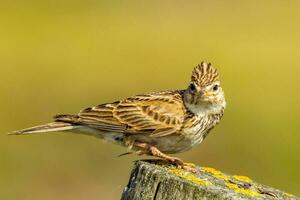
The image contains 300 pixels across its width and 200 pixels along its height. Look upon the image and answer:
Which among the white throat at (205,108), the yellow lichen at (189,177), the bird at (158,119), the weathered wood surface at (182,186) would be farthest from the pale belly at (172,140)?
the yellow lichen at (189,177)

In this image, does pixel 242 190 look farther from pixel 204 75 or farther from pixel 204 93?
pixel 204 75

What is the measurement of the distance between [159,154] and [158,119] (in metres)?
0.92

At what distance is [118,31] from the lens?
3241 cm

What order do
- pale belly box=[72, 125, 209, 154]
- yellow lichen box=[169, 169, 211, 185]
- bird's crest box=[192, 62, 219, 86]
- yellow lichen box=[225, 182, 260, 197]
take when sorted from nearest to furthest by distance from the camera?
yellow lichen box=[169, 169, 211, 185]
yellow lichen box=[225, 182, 260, 197]
pale belly box=[72, 125, 209, 154]
bird's crest box=[192, 62, 219, 86]

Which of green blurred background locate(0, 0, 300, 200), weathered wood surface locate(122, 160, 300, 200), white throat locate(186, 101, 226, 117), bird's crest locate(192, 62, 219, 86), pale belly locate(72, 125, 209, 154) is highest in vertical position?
green blurred background locate(0, 0, 300, 200)

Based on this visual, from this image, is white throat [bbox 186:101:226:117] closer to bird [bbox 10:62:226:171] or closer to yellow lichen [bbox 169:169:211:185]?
bird [bbox 10:62:226:171]

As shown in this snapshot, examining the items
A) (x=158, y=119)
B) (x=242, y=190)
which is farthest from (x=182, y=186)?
(x=158, y=119)

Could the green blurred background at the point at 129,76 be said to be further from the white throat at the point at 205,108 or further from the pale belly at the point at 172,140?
the pale belly at the point at 172,140

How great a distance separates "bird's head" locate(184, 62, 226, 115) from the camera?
9749mm

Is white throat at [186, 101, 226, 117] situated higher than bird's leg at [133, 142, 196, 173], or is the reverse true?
white throat at [186, 101, 226, 117]

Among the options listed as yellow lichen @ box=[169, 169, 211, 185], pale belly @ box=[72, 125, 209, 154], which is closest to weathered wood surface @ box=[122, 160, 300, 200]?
yellow lichen @ box=[169, 169, 211, 185]

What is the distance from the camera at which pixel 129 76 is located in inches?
1000

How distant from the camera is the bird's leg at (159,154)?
7.73 meters

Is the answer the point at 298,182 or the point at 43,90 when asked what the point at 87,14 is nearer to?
the point at 43,90
